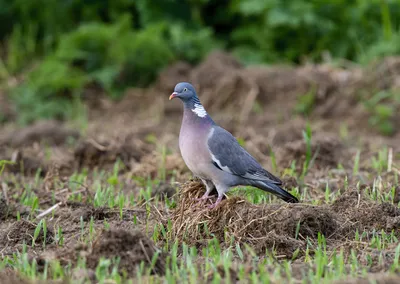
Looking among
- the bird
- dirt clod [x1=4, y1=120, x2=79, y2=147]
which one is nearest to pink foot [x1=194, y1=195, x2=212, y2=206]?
the bird

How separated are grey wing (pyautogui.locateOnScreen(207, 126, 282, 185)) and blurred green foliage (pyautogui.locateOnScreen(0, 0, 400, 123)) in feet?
19.8

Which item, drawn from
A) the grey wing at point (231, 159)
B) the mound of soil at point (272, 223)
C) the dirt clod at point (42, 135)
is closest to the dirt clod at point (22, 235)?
the mound of soil at point (272, 223)

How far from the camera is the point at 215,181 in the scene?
18.0ft

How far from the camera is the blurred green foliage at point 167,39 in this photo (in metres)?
11.8

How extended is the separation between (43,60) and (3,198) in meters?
7.13

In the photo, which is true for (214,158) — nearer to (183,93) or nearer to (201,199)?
(201,199)

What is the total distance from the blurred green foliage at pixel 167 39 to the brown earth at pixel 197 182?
0.40m

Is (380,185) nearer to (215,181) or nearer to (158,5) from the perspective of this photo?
(215,181)

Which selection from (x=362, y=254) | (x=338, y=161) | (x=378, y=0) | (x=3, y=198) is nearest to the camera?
(x=362, y=254)

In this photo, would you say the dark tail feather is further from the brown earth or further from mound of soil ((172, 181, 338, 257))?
mound of soil ((172, 181, 338, 257))

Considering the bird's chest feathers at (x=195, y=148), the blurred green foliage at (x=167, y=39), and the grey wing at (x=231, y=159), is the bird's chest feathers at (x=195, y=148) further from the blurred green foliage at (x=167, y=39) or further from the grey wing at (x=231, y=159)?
the blurred green foliage at (x=167, y=39)

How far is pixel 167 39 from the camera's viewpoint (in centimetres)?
1252

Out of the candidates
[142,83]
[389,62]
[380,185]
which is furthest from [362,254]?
[142,83]

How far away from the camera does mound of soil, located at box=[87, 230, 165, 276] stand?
14.1 feet
